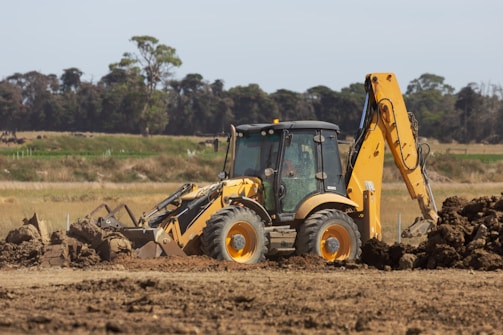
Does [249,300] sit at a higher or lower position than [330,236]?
lower

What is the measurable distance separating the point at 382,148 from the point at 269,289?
20.6 feet

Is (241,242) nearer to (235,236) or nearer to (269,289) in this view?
(235,236)

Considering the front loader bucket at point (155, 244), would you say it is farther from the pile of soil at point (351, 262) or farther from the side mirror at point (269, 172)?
the side mirror at point (269, 172)

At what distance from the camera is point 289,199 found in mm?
16922

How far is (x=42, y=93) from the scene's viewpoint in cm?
11300

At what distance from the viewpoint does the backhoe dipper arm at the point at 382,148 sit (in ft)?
58.9

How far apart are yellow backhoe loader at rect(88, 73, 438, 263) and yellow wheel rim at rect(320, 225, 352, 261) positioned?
0.02 meters

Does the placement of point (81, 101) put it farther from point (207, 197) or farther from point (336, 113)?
point (207, 197)

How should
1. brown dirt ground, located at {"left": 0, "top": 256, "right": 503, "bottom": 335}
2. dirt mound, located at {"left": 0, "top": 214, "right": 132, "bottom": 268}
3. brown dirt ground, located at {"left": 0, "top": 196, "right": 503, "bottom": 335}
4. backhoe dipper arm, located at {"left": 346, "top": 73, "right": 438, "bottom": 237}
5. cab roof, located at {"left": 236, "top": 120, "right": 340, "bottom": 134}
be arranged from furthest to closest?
backhoe dipper arm, located at {"left": 346, "top": 73, "right": 438, "bottom": 237}
cab roof, located at {"left": 236, "top": 120, "right": 340, "bottom": 134}
dirt mound, located at {"left": 0, "top": 214, "right": 132, "bottom": 268}
brown dirt ground, located at {"left": 0, "top": 196, "right": 503, "bottom": 335}
brown dirt ground, located at {"left": 0, "top": 256, "right": 503, "bottom": 335}

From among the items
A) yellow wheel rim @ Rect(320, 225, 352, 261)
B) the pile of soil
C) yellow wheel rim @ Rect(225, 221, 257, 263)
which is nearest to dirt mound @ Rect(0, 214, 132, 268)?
the pile of soil

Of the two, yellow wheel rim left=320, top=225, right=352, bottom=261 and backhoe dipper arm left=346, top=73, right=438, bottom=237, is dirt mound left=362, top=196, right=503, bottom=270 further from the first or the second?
backhoe dipper arm left=346, top=73, right=438, bottom=237

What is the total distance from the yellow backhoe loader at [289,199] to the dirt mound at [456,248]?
92cm

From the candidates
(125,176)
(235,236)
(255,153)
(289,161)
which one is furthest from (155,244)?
(125,176)

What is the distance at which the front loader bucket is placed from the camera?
15945 millimetres
